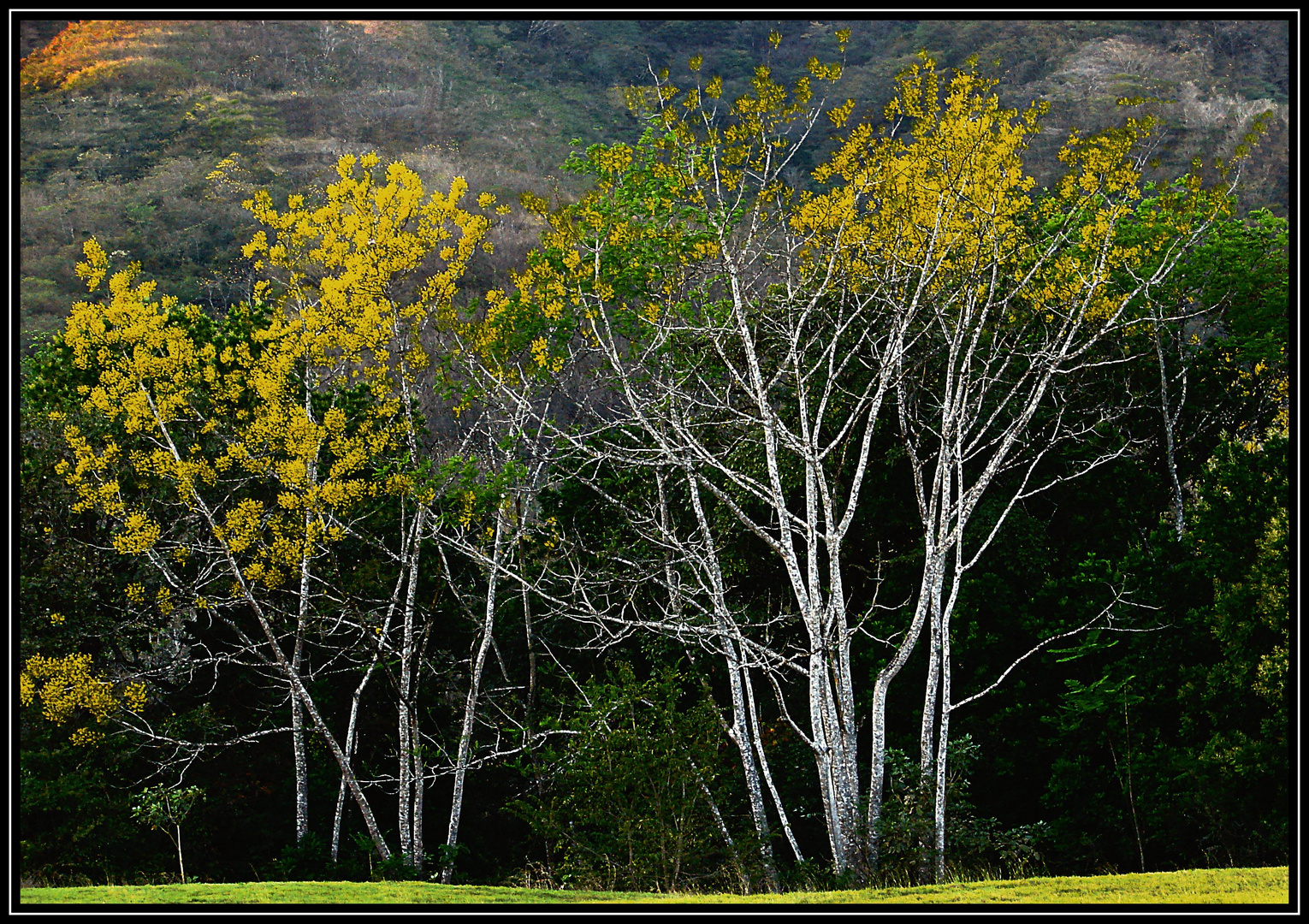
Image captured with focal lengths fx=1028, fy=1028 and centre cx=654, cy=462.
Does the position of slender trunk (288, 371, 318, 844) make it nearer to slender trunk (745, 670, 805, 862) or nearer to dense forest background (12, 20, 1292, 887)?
dense forest background (12, 20, 1292, 887)

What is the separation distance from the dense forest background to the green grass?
72.5 inches

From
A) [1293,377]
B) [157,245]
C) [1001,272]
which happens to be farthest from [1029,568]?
[157,245]

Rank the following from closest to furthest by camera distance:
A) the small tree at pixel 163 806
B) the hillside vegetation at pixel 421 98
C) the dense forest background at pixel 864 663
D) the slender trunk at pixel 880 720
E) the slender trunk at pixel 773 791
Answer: the slender trunk at pixel 880 720, the dense forest background at pixel 864 663, the slender trunk at pixel 773 791, the small tree at pixel 163 806, the hillside vegetation at pixel 421 98

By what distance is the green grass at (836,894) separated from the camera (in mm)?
6320

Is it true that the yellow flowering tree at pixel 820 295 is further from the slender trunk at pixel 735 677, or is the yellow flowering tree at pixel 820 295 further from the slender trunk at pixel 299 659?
the slender trunk at pixel 299 659

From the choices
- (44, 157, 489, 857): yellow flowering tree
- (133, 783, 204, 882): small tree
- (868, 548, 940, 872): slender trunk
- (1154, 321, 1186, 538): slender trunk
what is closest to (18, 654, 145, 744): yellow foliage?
(133, 783, 204, 882): small tree

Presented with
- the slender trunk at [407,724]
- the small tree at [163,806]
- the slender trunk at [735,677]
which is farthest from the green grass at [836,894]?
the slender trunk at [407,724]

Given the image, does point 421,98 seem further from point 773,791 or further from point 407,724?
point 773,791

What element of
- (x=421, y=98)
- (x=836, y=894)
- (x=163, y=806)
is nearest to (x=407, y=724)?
(x=163, y=806)

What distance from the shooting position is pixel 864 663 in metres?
13.5

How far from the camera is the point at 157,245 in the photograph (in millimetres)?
25719

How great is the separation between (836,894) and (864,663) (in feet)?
20.5

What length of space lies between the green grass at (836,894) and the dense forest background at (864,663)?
1.84 meters
